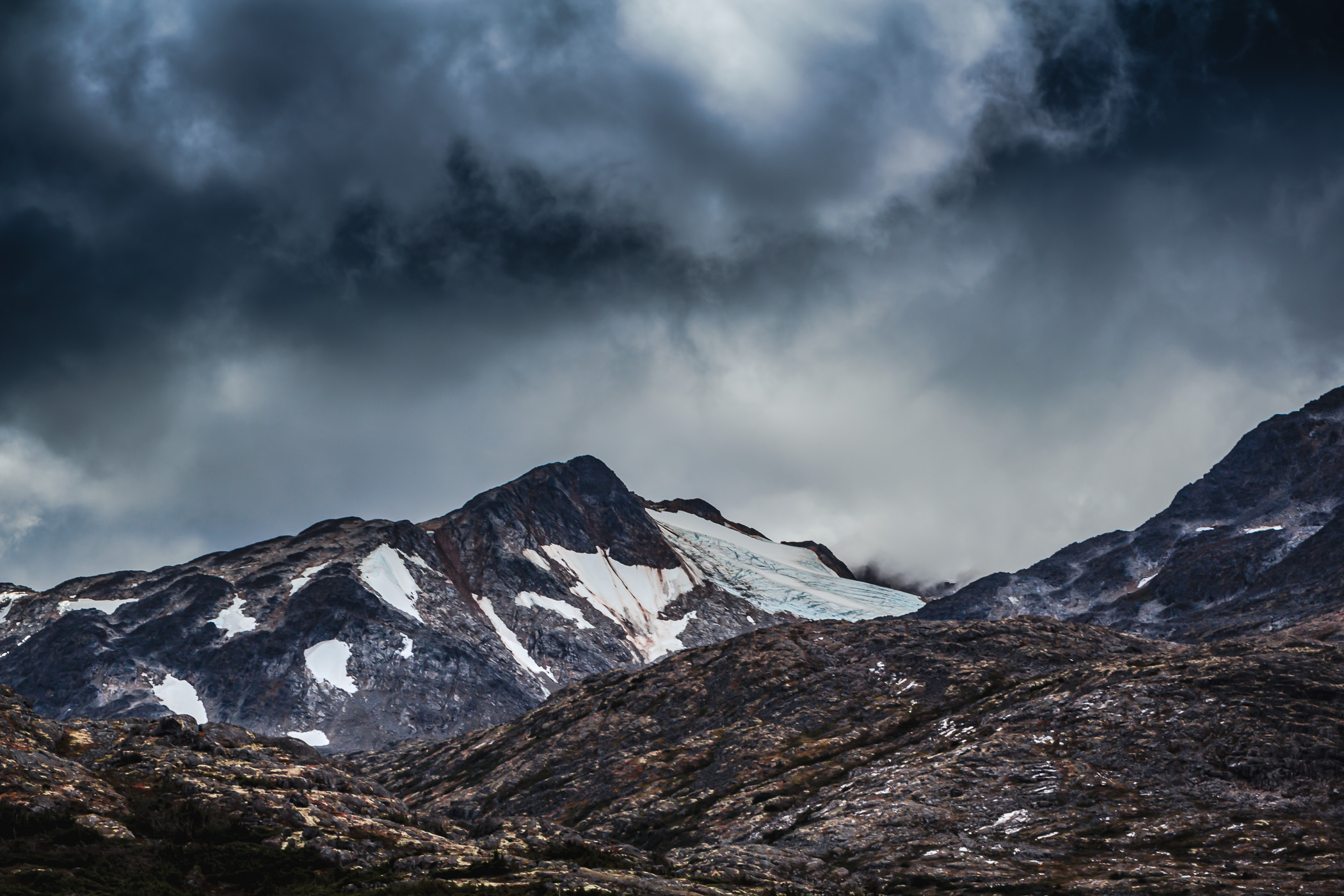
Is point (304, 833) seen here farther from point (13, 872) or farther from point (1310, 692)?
point (1310, 692)

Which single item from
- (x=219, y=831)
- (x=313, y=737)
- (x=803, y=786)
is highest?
(x=313, y=737)

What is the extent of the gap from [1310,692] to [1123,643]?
3370 centimetres

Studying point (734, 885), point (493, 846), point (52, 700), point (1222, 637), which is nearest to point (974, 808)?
point (734, 885)

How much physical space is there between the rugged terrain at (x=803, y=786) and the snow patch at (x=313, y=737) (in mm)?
83893

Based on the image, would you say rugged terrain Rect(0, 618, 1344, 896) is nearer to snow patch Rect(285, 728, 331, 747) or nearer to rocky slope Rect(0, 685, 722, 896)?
rocky slope Rect(0, 685, 722, 896)

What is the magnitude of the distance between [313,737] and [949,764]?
155 metres

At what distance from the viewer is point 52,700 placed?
198750mm

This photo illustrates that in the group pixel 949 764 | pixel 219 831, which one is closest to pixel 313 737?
pixel 949 764

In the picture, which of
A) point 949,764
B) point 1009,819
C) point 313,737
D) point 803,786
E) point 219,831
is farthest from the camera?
point 313,737

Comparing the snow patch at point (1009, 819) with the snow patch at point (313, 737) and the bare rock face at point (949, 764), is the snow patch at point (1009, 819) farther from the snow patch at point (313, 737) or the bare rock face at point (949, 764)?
the snow patch at point (313, 737)

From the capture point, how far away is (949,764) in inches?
2741

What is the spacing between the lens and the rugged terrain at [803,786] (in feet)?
126

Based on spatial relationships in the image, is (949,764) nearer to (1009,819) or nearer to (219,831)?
(1009,819)

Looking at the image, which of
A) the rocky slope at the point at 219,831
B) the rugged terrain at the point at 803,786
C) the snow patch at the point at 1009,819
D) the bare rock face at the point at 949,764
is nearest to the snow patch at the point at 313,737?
the bare rock face at the point at 949,764
